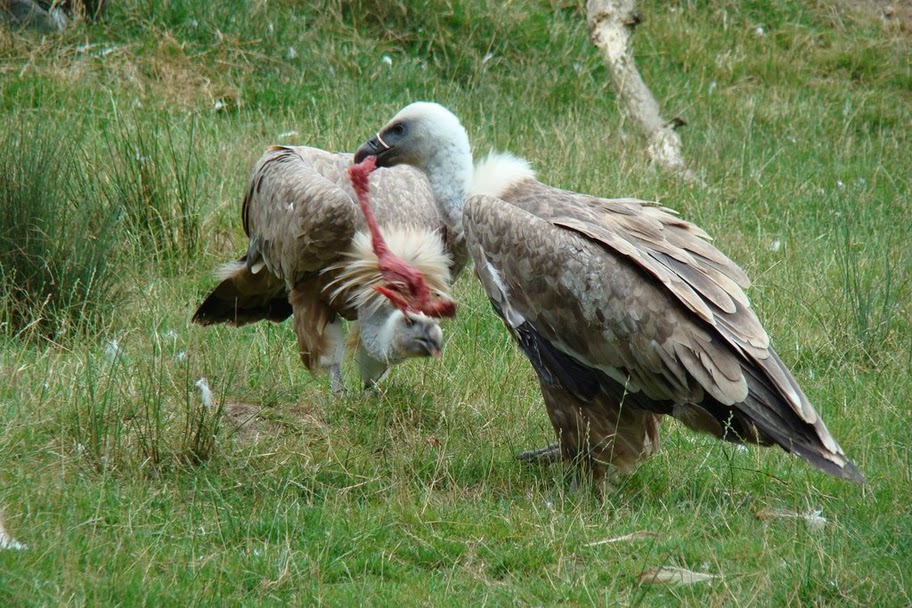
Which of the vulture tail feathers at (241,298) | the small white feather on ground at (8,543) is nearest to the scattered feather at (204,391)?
the small white feather on ground at (8,543)

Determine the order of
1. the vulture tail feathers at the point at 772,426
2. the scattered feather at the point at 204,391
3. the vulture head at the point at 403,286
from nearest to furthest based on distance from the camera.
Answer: the vulture tail feathers at the point at 772,426, the scattered feather at the point at 204,391, the vulture head at the point at 403,286

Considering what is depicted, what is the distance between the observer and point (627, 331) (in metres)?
4.71

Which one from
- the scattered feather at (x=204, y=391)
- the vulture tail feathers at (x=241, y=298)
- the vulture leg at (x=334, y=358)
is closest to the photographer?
the scattered feather at (x=204, y=391)

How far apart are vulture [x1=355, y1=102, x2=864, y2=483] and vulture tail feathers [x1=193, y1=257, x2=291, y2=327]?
1.55 meters

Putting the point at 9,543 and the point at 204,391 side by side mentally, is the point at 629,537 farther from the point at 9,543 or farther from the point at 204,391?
the point at 9,543

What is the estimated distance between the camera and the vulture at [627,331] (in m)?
4.56

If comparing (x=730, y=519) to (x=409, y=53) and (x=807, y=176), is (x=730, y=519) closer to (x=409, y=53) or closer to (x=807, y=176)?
(x=807, y=176)

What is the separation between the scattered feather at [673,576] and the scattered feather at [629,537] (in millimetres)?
220

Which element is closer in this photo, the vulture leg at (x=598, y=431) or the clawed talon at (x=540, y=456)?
the vulture leg at (x=598, y=431)

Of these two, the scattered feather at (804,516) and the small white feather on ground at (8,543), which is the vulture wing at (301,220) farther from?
the small white feather on ground at (8,543)

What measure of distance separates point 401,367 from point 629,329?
167 centimetres

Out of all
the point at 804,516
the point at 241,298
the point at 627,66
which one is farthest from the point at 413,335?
the point at 627,66

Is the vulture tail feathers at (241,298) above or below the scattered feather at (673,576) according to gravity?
below

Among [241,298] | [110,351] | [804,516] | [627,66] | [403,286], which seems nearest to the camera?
[804,516]
